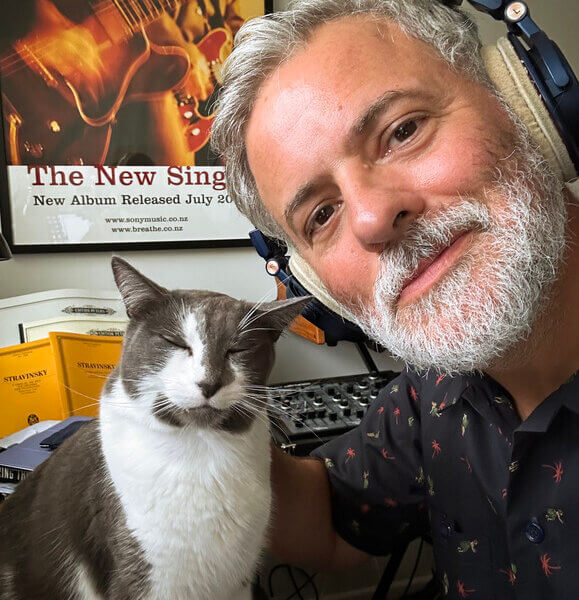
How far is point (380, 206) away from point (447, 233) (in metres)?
0.08

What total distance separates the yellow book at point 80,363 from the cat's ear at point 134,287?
0.52 meters

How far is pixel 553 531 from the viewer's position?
2.14 ft

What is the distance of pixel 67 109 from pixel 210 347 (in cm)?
102

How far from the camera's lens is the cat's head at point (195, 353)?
0.64 m

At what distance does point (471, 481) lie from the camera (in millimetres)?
793

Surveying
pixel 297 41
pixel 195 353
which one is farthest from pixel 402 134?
pixel 195 353

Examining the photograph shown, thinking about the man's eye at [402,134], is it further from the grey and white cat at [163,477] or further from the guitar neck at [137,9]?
the guitar neck at [137,9]

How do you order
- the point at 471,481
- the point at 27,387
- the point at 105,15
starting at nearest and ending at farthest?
the point at 471,481
the point at 27,387
the point at 105,15

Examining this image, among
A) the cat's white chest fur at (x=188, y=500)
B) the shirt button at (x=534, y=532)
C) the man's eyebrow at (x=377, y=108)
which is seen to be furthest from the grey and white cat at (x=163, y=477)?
the shirt button at (x=534, y=532)

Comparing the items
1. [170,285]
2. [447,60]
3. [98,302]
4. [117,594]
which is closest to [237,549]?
[117,594]

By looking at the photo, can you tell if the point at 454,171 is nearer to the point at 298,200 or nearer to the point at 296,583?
the point at 298,200

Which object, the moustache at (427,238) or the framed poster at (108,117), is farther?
the framed poster at (108,117)

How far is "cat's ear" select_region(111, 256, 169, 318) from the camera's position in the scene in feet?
2.23

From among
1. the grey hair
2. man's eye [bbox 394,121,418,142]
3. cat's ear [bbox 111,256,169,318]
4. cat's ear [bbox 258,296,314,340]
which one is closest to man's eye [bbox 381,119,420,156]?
man's eye [bbox 394,121,418,142]
